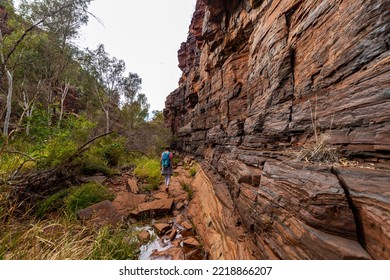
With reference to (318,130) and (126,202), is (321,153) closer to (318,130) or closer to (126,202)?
(318,130)

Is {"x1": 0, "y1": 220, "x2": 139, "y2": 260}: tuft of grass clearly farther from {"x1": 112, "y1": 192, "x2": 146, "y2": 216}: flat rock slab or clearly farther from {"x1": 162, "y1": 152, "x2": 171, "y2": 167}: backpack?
{"x1": 162, "y1": 152, "x2": 171, "y2": 167}: backpack

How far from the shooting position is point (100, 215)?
367 cm

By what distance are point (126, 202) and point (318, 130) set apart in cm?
546

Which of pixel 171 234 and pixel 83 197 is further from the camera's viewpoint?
pixel 83 197

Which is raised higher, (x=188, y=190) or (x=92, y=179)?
(x=92, y=179)

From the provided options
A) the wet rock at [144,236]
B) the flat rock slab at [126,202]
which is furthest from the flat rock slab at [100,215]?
the flat rock slab at [126,202]

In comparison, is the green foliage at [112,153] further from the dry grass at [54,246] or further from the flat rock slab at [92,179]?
the dry grass at [54,246]

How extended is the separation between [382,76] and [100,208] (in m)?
5.55

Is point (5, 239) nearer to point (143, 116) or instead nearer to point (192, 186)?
point (192, 186)

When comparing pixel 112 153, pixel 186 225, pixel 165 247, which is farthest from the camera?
pixel 112 153

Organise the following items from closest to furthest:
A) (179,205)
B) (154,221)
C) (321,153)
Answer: (321,153) → (154,221) → (179,205)

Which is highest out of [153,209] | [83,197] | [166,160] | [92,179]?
[166,160]

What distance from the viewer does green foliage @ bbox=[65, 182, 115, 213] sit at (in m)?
4.07

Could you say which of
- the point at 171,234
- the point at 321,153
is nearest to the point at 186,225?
the point at 171,234
